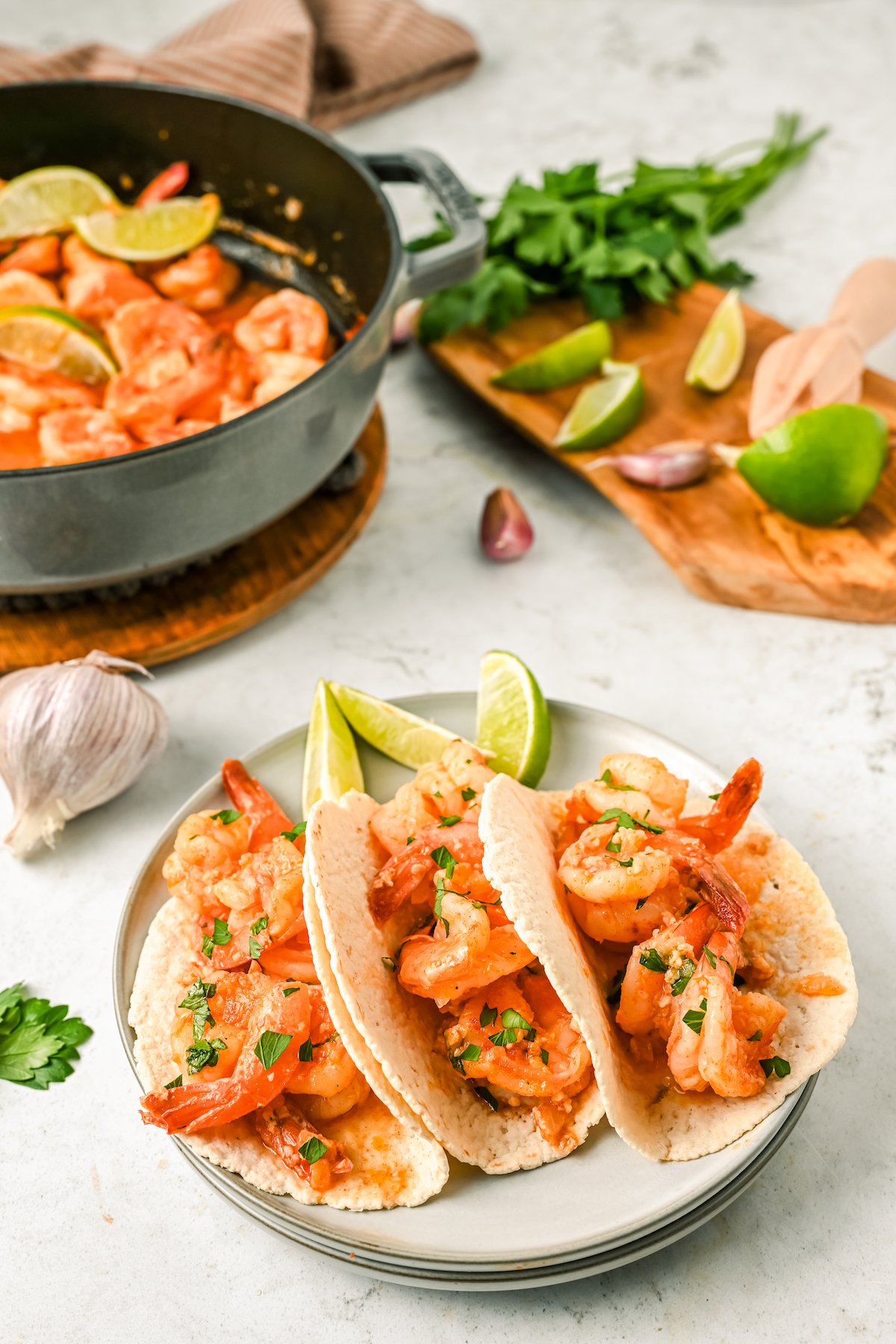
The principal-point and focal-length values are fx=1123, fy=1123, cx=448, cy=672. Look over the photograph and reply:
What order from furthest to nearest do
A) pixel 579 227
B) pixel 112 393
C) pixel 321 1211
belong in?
pixel 579 227
pixel 112 393
pixel 321 1211

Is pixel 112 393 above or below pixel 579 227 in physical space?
below

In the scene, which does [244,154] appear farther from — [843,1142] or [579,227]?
[843,1142]

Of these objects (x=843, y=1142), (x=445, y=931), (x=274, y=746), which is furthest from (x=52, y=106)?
(x=843, y=1142)

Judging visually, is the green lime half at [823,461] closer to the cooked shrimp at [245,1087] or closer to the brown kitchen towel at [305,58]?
the cooked shrimp at [245,1087]

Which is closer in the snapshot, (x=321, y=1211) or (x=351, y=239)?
(x=321, y=1211)

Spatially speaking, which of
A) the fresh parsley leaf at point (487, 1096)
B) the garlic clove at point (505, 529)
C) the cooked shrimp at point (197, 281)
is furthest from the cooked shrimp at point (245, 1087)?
the cooked shrimp at point (197, 281)

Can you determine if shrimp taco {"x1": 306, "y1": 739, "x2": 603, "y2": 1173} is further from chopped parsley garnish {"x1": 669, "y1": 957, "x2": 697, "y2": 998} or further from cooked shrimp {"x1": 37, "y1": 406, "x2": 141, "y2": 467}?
cooked shrimp {"x1": 37, "y1": 406, "x2": 141, "y2": 467}

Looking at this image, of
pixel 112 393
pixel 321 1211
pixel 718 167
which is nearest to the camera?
pixel 321 1211
